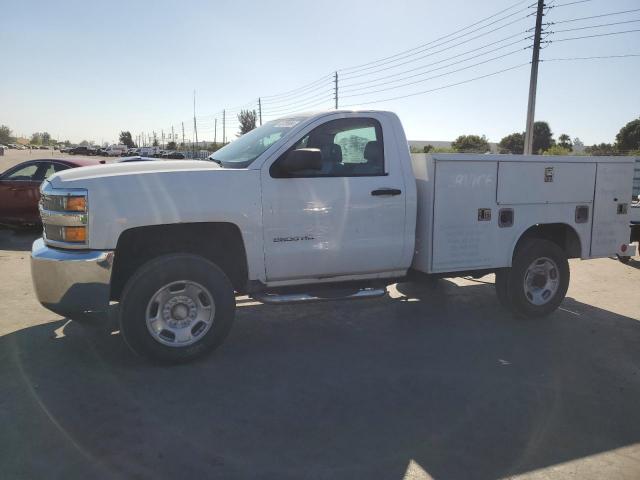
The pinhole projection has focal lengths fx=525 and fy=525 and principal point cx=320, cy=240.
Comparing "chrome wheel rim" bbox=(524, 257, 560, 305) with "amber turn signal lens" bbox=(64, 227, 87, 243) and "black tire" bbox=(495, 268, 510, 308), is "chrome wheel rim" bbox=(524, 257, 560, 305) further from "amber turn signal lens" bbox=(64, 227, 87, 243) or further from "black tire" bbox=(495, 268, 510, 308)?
"amber turn signal lens" bbox=(64, 227, 87, 243)

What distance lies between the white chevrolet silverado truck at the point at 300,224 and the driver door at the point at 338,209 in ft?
0.04

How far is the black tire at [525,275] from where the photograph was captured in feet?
19.0

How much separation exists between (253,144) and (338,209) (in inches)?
42.5

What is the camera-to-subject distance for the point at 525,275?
5828 millimetres

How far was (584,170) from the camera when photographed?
5.85 m

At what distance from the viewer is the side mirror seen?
4.39 m

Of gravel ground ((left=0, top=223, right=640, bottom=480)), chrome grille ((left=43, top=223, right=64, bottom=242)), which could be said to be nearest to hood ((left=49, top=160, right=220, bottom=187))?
chrome grille ((left=43, top=223, right=64, bottom=242))

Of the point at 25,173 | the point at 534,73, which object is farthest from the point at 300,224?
the point at 534,73

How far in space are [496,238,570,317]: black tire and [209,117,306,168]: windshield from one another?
2.87 m

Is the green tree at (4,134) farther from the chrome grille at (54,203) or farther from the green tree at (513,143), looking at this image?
the chrome grille at (54,203)

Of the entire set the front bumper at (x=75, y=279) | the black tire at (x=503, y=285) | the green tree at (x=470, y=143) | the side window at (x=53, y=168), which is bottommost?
the black tire at (x=503, y=285)

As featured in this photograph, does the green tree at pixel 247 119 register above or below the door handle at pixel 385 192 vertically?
→ above

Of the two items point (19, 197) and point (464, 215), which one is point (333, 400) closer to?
point (464, 215)

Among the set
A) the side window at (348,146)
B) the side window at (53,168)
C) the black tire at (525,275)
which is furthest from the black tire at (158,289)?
the side window at (53,168)
